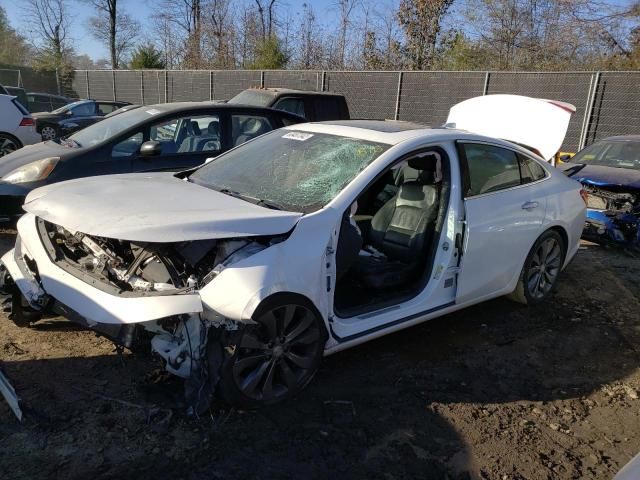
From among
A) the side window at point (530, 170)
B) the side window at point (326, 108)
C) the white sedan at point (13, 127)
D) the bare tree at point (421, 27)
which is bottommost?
the white sedan at point (13, 127)

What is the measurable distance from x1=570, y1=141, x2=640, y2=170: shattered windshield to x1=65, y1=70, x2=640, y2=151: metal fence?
4367 mm

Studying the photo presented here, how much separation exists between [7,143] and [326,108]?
576 cm

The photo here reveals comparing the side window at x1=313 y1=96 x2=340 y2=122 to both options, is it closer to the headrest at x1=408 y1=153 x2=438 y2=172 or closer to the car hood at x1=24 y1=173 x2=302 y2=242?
the headrest at x1=408 y1=153 x2=438 y2=172

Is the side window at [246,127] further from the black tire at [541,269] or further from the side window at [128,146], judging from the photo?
the black tire at [541,269]

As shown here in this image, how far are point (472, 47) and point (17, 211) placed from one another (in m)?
18.6

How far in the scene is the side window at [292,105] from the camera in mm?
9414

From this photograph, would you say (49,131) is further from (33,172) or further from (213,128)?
(33,172)

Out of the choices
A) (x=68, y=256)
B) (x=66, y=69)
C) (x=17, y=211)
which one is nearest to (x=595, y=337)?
(x=68, y=256)

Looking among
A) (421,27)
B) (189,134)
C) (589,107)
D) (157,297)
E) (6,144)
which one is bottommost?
(6,144)

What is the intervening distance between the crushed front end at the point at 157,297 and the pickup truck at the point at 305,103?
651 centimetres

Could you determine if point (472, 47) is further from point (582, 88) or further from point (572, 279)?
point (572, 279)

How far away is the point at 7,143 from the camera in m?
9.93

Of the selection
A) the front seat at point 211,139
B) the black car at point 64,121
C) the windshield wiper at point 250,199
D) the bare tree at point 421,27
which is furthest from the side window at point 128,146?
the bare tree at point 421,27

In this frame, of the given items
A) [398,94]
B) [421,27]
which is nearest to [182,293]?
[398,94]
